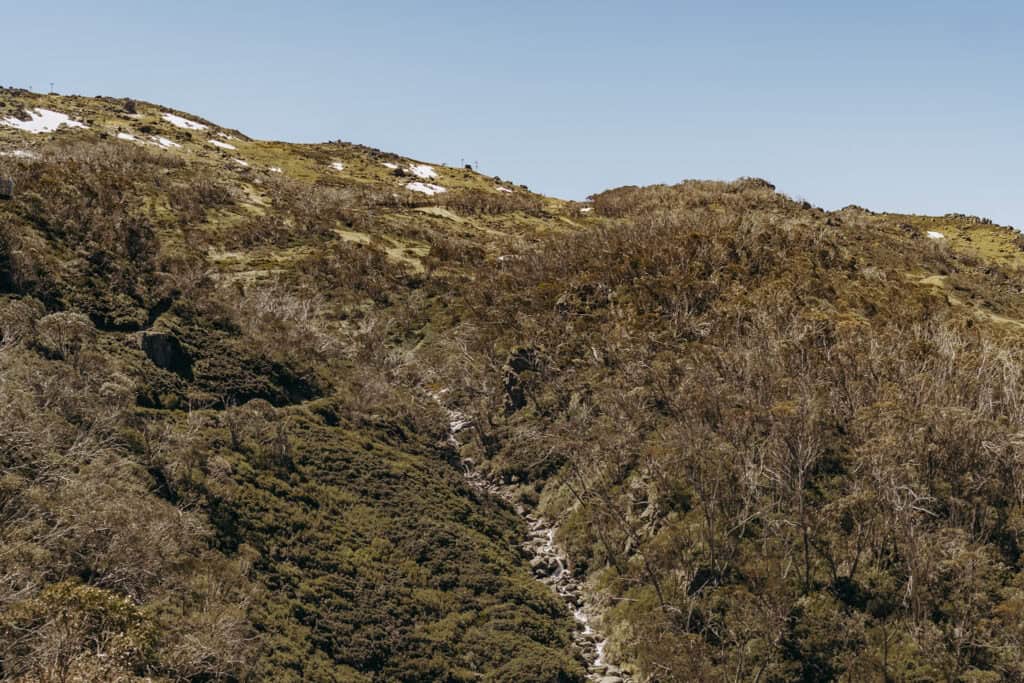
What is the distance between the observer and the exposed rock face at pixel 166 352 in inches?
1397

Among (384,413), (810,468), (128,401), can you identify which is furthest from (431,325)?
(810,468)

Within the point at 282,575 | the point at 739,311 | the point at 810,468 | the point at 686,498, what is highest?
the point at 739,311

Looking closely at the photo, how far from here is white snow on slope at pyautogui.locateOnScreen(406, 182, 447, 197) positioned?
10078 centimetres

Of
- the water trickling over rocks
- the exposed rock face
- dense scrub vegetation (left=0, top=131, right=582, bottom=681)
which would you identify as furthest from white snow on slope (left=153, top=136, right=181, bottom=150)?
the water trickling over rocks

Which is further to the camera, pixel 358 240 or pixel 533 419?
pixel 358 240

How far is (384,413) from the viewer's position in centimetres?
4116

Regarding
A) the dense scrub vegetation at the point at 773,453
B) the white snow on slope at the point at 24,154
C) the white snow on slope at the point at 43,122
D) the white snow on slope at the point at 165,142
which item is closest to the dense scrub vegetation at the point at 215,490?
the dense scrub vegetation at the point at 773,453

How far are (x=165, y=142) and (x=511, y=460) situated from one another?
279ft

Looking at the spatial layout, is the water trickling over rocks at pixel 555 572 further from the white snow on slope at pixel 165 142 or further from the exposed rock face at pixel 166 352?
the white snow on slope at pixel 165 142

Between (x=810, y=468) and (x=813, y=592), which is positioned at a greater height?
(x=810, y=468)

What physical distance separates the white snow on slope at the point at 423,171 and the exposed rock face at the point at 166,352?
8027 cm

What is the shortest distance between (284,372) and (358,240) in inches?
1105

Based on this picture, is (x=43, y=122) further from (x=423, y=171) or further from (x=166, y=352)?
(x=166, y=352)

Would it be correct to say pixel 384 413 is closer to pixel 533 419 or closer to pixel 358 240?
pixel 533 419
